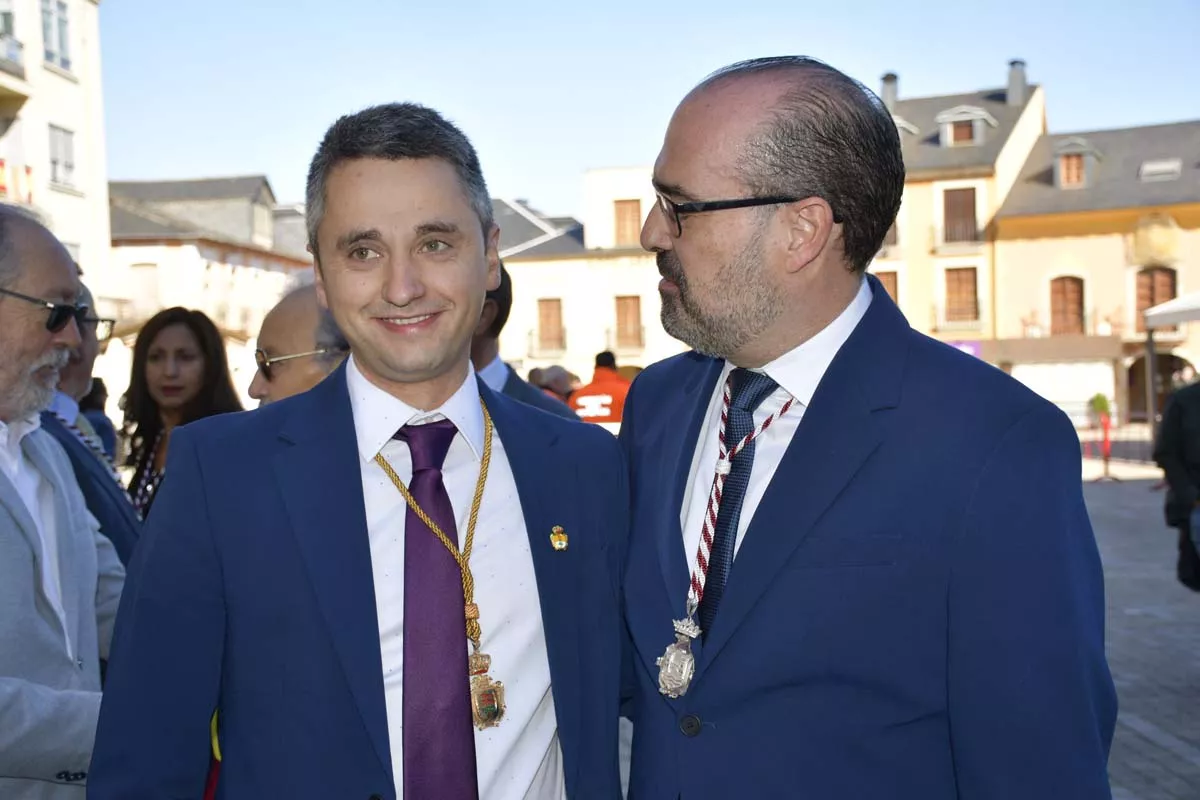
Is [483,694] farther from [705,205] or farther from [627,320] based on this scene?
[627,320]

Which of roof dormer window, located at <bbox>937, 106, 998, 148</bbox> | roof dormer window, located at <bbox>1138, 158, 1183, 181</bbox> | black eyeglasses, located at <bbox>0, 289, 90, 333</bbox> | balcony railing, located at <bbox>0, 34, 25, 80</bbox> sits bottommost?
black eyeglasses, located at <bbox>0, 289, 90, 333</bbox>

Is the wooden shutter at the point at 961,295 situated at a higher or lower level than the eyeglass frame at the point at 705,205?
higher

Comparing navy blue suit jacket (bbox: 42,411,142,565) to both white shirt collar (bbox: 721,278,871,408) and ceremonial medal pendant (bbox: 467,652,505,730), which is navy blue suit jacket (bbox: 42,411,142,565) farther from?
white shirt collar (bbox: 721,278,871,408)

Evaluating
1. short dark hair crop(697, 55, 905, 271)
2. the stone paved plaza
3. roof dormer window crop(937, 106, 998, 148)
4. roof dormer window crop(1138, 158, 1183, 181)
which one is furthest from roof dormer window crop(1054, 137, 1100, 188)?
short dark hair crop(697, 55, 905, 271)

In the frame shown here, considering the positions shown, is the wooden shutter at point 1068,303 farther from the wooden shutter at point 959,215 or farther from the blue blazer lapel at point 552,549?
the blue blazer lapel at point 552,549

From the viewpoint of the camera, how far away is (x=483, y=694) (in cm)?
204

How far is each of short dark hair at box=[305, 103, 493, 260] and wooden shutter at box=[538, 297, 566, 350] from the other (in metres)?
35.3

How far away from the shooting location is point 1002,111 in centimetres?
3831

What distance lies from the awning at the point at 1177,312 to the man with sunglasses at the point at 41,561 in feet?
44.7

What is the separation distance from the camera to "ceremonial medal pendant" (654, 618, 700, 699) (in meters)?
2.05

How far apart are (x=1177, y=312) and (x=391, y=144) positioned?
46.1 ft

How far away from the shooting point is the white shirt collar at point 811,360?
7.27 ft

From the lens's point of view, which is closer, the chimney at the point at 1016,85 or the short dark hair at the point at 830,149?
the short dark hair at the point at 830,149

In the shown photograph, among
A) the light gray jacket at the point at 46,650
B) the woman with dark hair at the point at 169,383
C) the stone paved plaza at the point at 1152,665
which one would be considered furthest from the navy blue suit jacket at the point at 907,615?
the stone paved plaza at the point at 1152,665
